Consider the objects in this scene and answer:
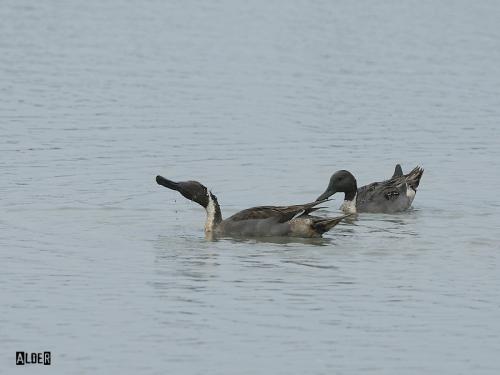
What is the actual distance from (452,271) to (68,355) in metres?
6.02

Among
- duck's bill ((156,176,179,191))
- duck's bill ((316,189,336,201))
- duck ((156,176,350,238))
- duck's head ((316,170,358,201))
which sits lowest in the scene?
duck ((156,176,350,238))

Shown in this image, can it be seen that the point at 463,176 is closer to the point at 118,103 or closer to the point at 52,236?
the point at 52,236


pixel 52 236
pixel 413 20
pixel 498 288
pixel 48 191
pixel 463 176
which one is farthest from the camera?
pixel 413 20

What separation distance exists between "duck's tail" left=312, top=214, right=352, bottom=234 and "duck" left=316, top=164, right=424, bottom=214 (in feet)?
8.55

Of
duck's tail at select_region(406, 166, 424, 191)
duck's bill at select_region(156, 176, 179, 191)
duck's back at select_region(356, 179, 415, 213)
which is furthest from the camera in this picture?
duck's tail at select_region(406, 166, 424, 191)

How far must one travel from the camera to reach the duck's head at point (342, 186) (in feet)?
75.8

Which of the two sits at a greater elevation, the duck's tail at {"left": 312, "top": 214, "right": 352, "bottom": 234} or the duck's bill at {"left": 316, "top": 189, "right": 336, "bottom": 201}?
the duck's bill at {"left": 316, "top": 189, "right": 336, "bottom": 201}

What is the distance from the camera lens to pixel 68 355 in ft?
45.5

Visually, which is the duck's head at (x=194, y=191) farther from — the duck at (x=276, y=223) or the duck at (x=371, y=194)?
the duck at (x=371, y=194)

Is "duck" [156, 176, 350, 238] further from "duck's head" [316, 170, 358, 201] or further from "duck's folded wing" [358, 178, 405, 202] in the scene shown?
"duck's folded wing" [358, 178, 405, 202]

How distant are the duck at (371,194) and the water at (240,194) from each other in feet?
1.33

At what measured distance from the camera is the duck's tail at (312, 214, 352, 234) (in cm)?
2025

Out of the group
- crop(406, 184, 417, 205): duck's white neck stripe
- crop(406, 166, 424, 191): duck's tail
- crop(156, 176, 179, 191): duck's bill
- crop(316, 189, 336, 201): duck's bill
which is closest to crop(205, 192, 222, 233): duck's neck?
crop(156, 176, 179, 191): duck's bill

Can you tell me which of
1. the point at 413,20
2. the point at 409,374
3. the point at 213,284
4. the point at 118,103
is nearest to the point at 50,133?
the point at 118,103
